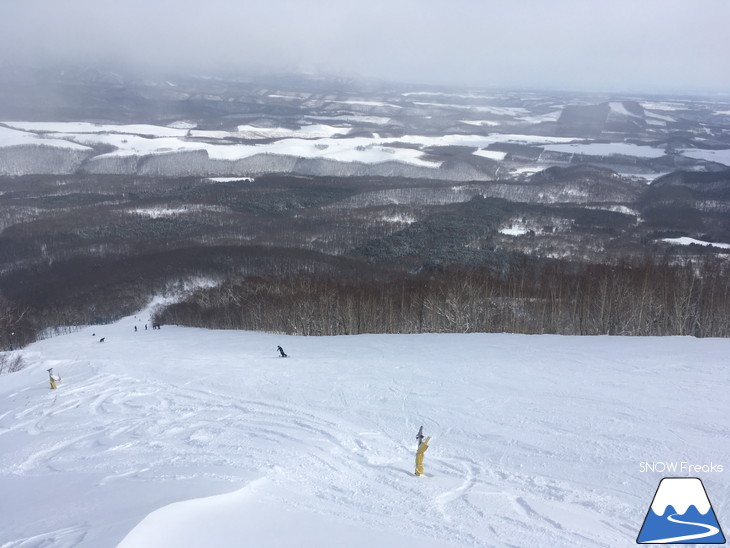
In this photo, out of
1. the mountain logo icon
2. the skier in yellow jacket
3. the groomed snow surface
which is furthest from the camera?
the skier in yellow jacket

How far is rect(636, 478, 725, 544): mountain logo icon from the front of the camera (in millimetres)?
6684

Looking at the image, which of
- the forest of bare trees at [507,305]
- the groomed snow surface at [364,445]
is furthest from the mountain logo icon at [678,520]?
the forest of bare trees at [507,305]

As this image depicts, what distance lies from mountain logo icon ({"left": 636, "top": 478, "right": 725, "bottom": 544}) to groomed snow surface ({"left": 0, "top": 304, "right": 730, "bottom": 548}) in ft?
1.40

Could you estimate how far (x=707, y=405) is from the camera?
11633 mm

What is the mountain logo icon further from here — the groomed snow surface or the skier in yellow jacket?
the skier in yellow jacket

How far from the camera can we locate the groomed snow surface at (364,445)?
24.7 ft

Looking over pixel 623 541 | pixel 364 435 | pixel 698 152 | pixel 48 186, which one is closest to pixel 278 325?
pixel 364 435

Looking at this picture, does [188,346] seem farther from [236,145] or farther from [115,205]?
[236,145]

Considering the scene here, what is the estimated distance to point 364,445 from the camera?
10508 mm

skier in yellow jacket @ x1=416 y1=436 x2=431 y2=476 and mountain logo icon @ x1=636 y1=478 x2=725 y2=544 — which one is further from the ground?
mountain logo icon @ x1=636 y1=478 x2=725 y2=544

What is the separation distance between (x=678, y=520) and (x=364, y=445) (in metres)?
5.29

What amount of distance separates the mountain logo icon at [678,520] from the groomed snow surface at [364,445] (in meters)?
0.43

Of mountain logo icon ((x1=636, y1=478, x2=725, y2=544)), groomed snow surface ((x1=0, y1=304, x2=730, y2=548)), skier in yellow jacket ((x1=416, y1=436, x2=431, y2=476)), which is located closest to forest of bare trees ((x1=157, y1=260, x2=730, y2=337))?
groomed snow surface ((x1=0, y1=304, x2=730, y2=548))

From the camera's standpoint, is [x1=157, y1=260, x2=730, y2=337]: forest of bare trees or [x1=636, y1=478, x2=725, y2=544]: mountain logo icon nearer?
[x1=636, y1=478, x2=725, y2=544]: mountain logo icon
